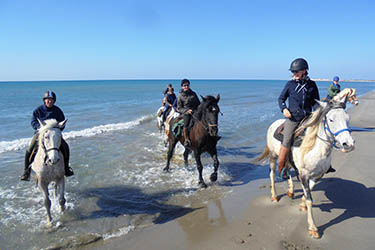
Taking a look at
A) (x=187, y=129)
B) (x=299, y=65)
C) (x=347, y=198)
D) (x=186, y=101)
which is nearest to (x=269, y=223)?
(x=347, y=198)

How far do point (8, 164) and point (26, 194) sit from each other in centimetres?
377

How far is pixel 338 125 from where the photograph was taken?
12.7 ft

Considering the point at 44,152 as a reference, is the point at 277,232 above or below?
below

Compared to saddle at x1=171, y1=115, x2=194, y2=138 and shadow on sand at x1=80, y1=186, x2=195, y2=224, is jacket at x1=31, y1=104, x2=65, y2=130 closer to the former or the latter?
shadow on sand at x1=80, y1=186, x2=195, y2=224

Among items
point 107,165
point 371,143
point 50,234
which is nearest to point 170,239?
point 50,234

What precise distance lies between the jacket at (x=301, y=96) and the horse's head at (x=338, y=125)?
22.4 inches

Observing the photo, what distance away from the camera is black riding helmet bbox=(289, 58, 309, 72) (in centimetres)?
462

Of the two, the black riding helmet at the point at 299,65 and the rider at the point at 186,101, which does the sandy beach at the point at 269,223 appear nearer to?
the rider at the point at 186,101

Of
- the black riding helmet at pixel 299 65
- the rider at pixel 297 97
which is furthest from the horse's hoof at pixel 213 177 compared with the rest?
the black riding helmet at pixel 299 65

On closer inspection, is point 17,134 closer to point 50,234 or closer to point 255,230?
point 50,234

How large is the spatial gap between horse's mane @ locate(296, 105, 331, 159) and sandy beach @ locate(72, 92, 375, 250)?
1525mm

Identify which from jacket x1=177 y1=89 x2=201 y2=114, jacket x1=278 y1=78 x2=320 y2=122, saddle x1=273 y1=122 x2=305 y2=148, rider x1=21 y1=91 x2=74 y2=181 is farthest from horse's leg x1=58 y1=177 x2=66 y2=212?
jacket x1=278 y1=78 x2=320 y2=122

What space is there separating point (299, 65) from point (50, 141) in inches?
205

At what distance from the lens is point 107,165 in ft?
30.6
